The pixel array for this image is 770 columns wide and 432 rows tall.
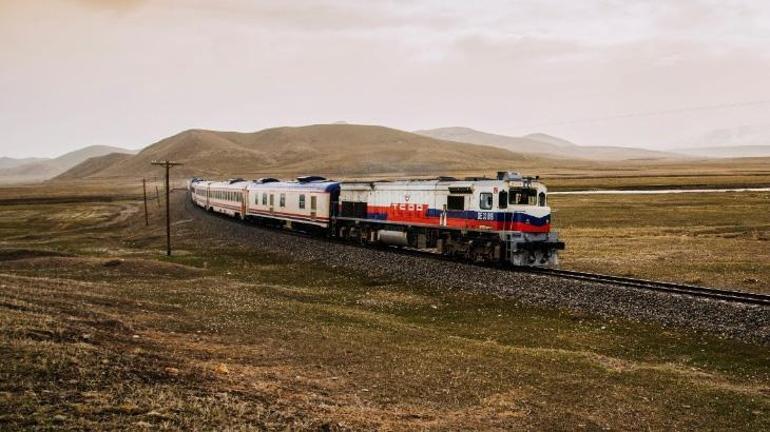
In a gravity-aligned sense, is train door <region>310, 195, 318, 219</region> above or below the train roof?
below

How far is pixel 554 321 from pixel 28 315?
17777 millimetres

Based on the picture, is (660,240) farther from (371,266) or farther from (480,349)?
(480,349)

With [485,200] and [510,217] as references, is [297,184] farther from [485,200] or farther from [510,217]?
[510,217]

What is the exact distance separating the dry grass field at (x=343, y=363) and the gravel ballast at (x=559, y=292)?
947 mm

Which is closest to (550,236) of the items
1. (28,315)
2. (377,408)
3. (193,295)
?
(193,295)

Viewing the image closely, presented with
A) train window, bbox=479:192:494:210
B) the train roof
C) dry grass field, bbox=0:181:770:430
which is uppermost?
the train roof

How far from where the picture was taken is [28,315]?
1723 cm

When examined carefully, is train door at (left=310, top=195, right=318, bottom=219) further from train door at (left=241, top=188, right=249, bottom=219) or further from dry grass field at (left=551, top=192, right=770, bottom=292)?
dry grass field at (left=551, top=192, right=770, bottom=292)

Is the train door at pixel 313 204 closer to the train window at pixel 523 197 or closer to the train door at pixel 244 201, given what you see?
the train door at pixel 244 201

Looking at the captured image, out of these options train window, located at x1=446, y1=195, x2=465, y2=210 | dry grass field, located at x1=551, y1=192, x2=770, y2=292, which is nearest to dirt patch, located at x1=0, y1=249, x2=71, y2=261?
train window, located at x1=446, y1=195, x2=465, y2=210

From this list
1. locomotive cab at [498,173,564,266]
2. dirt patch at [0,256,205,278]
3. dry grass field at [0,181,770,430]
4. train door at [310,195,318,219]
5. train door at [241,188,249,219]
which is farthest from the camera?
train door at [241,188,249,219]

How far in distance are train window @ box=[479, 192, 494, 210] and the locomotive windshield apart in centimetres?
104

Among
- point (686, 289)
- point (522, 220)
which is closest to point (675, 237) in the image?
point (522, 220)

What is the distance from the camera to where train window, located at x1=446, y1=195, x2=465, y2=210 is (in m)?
35.8
